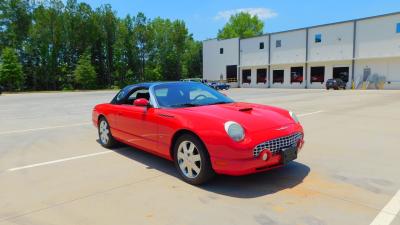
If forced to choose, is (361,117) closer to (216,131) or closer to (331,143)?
(331,143)

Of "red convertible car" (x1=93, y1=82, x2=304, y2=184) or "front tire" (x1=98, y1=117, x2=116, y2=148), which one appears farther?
"front tire" (x1=98, y1=117, x2=116, y2=148)

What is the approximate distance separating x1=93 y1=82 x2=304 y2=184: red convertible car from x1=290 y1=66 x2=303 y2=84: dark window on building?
141 ft

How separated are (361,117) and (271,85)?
39.3 metres

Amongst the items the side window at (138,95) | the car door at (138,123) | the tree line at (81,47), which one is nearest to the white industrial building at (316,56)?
the tree line at (81,47)

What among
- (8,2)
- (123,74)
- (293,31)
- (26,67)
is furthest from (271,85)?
(8,2)

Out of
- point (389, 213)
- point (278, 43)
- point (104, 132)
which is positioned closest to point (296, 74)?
point (278, 43)

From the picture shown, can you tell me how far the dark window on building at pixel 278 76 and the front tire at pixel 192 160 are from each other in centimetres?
4596

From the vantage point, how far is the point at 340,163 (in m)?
5.72

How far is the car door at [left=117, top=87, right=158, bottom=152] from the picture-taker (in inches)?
212

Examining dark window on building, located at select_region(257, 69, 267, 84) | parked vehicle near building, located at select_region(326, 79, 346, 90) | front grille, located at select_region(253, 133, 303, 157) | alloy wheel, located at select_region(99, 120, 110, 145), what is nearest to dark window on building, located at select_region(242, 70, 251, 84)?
dark window on building, located at select_region(257, 69, 267, 84)

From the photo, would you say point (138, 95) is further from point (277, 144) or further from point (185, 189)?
point (277, 144)

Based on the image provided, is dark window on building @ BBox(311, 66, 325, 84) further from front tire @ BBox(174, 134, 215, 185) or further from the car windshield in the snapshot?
front tire @ BBox(174, 134, 215, 185)

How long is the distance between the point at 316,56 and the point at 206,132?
43707mm

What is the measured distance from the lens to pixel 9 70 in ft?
146
